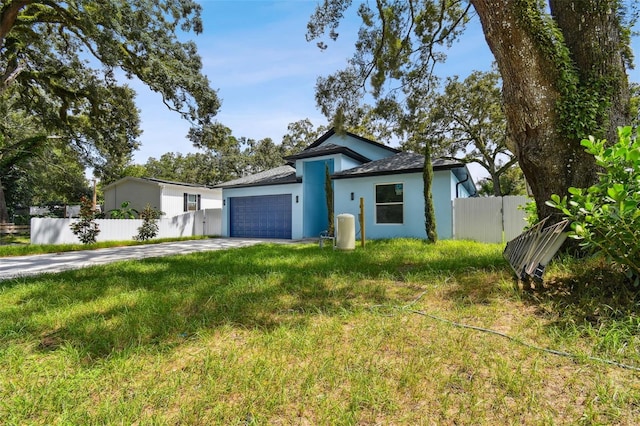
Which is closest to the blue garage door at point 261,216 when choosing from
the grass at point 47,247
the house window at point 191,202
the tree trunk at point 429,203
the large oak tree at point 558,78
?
the grass at point 47,247

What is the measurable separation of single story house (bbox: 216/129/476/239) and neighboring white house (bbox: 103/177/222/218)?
481 cm

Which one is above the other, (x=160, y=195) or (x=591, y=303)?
(x=160, y=195)

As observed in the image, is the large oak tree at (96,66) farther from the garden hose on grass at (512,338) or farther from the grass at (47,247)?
the garden hose on grass at (512,338)

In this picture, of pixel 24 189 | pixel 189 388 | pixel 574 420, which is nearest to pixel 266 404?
pixel 189 388

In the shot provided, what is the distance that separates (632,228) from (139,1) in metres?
12.5

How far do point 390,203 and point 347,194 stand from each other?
194 centimetres

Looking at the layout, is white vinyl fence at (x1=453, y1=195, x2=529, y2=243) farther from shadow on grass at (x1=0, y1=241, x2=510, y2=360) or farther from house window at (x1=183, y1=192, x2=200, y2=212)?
house window at (x1=183, y1=192, x2=200, y2=212)

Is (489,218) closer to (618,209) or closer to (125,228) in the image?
(618,209)

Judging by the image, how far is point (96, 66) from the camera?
42.9ft

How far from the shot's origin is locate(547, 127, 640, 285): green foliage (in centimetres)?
240

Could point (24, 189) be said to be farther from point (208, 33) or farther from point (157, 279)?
point (157, 279)

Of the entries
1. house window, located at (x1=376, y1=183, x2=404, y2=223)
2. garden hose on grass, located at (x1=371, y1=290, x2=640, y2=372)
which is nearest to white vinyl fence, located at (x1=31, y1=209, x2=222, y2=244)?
house window, located at (x1=376, y1=183, x2=404, y2=223)

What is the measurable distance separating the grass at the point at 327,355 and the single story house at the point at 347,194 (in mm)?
7331

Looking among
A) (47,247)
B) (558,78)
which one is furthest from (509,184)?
(47,247)
